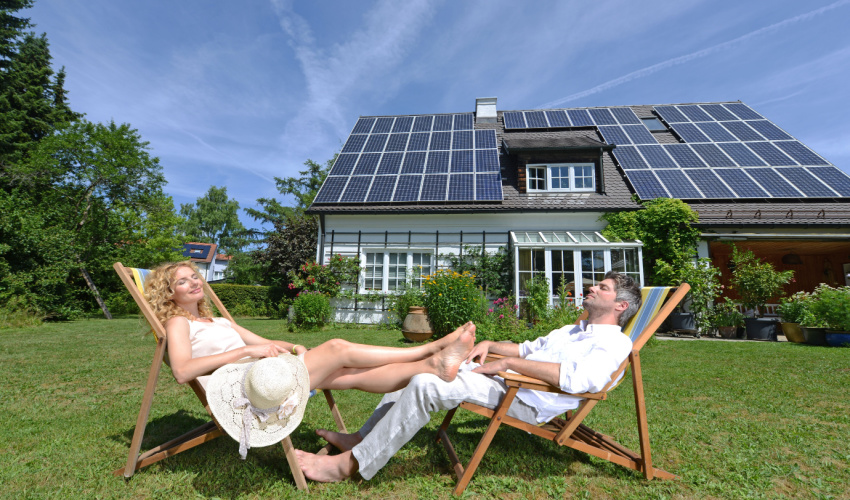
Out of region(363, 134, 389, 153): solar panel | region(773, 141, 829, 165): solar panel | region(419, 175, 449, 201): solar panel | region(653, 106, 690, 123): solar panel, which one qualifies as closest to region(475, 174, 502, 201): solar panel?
region(419, 175, 449, 201): solar panel

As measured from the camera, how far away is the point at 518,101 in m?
15.5

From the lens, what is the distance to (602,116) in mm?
14156

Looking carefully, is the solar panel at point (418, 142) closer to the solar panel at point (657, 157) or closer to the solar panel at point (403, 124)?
the solar panel at point (403, 124)

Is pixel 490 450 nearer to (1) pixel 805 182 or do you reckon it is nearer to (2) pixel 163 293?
(2) pixel 163 293

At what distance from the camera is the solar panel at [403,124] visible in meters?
14.0

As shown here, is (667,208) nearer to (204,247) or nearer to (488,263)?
(488,263)

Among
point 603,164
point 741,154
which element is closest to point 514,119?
point 603,164

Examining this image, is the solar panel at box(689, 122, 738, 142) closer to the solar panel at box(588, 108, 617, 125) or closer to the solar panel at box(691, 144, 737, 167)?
Result: the solar panel at box(691, 144, 737, 167)

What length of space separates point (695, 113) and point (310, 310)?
15086 mm

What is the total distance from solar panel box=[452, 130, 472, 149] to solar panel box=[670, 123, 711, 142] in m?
6.96

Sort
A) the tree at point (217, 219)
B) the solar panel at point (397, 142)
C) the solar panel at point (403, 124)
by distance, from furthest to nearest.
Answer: the tree at point (217, 219), the solar panel at point (403, 124), the solar panel at point (397, 142)

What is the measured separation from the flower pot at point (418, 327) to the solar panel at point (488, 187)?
3956mm

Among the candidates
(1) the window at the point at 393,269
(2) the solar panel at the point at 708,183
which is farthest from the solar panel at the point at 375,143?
(2) the solar panel at the point at 708,183

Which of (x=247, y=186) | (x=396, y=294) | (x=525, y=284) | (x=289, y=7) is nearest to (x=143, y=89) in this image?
(x=289, y=7)
